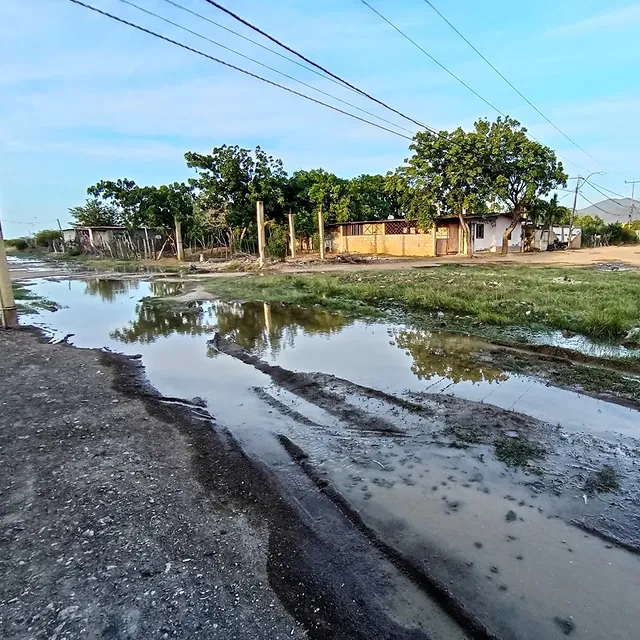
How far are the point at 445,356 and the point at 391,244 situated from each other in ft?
90.3

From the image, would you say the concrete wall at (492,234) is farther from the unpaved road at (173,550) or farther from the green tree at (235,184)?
the unpaved road at (173,550)

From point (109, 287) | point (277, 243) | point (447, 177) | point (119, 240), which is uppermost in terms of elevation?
point (447, 177)

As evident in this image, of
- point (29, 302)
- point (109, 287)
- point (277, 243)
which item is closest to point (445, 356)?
point (29, 302)

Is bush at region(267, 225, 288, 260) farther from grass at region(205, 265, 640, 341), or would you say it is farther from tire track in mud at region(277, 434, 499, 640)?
tire track in mud at region(277, 434, 499, 640)

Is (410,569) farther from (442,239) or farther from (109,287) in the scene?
(442,239)

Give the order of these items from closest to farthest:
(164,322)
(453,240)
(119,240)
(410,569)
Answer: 1. (410,569)
2. (164,322)
3. (453,240)
4. (119,240)

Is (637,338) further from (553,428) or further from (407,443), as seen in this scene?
(407,443)

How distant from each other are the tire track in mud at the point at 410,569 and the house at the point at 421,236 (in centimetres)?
2990

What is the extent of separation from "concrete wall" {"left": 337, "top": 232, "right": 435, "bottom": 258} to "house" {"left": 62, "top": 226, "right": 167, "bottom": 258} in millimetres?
17418

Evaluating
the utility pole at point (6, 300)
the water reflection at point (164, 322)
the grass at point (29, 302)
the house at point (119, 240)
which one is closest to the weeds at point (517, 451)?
the water reflection at point (164, 322)

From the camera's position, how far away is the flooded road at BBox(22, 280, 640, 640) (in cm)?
282

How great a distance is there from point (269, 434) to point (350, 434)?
0.97m

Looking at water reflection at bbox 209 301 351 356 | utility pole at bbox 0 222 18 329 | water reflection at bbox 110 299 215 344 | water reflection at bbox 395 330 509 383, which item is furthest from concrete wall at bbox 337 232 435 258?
utility pole at bbox 0 222 18 329

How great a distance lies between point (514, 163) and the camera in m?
28.3
